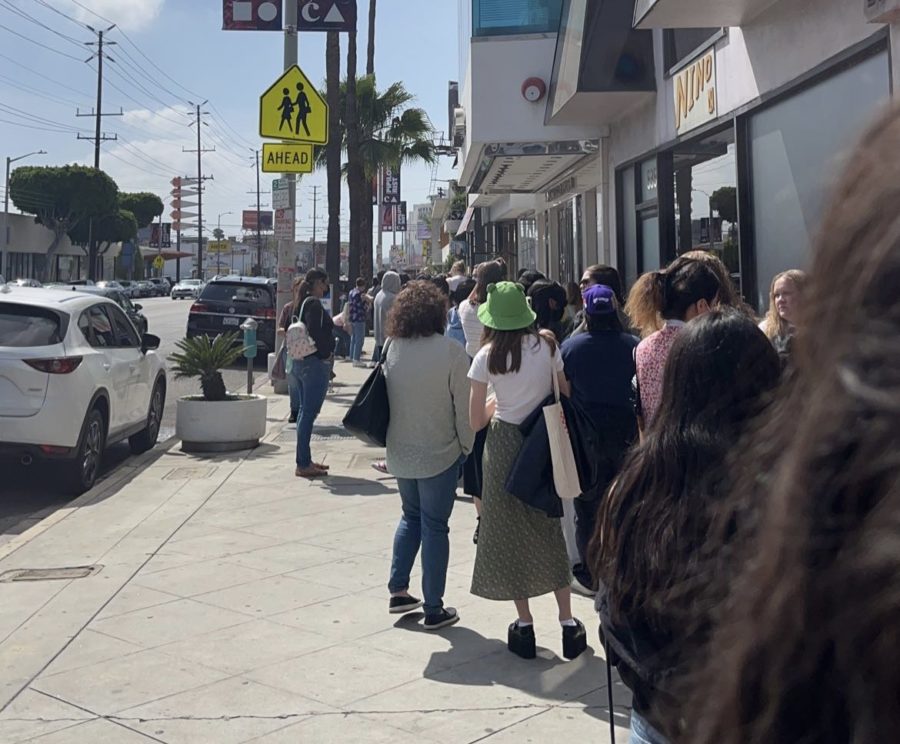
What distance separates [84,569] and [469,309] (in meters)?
3.74

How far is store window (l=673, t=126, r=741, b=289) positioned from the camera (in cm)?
942

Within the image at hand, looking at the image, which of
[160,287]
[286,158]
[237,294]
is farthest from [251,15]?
[160,287]

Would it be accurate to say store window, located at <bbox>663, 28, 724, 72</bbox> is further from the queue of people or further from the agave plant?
the agave plant

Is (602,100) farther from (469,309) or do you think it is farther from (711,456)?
(711,456)

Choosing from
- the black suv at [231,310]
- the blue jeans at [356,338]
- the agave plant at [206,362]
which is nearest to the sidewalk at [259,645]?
the agave plant at [206,362]

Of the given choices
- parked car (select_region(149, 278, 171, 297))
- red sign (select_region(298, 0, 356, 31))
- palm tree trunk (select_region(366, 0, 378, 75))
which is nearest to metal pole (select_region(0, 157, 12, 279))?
parked car (select_region(149, 278, 171, 297))

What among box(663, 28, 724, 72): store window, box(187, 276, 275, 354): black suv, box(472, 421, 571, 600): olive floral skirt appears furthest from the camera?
box(187, 276, 275, 354): black suv

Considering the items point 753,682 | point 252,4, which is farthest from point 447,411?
point 252,4

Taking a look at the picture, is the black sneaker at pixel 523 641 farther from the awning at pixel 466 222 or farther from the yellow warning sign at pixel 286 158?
the awning at pixel 466 222

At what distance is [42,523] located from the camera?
8109mm

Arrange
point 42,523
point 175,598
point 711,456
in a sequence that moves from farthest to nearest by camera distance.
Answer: point 42,523 → point 175,598 → point 711,456

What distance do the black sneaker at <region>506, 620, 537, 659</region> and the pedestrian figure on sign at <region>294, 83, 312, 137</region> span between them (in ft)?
30.2

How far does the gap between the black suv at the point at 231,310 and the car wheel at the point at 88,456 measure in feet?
36.7

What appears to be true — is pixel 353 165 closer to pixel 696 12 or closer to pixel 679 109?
pixel 679 109
